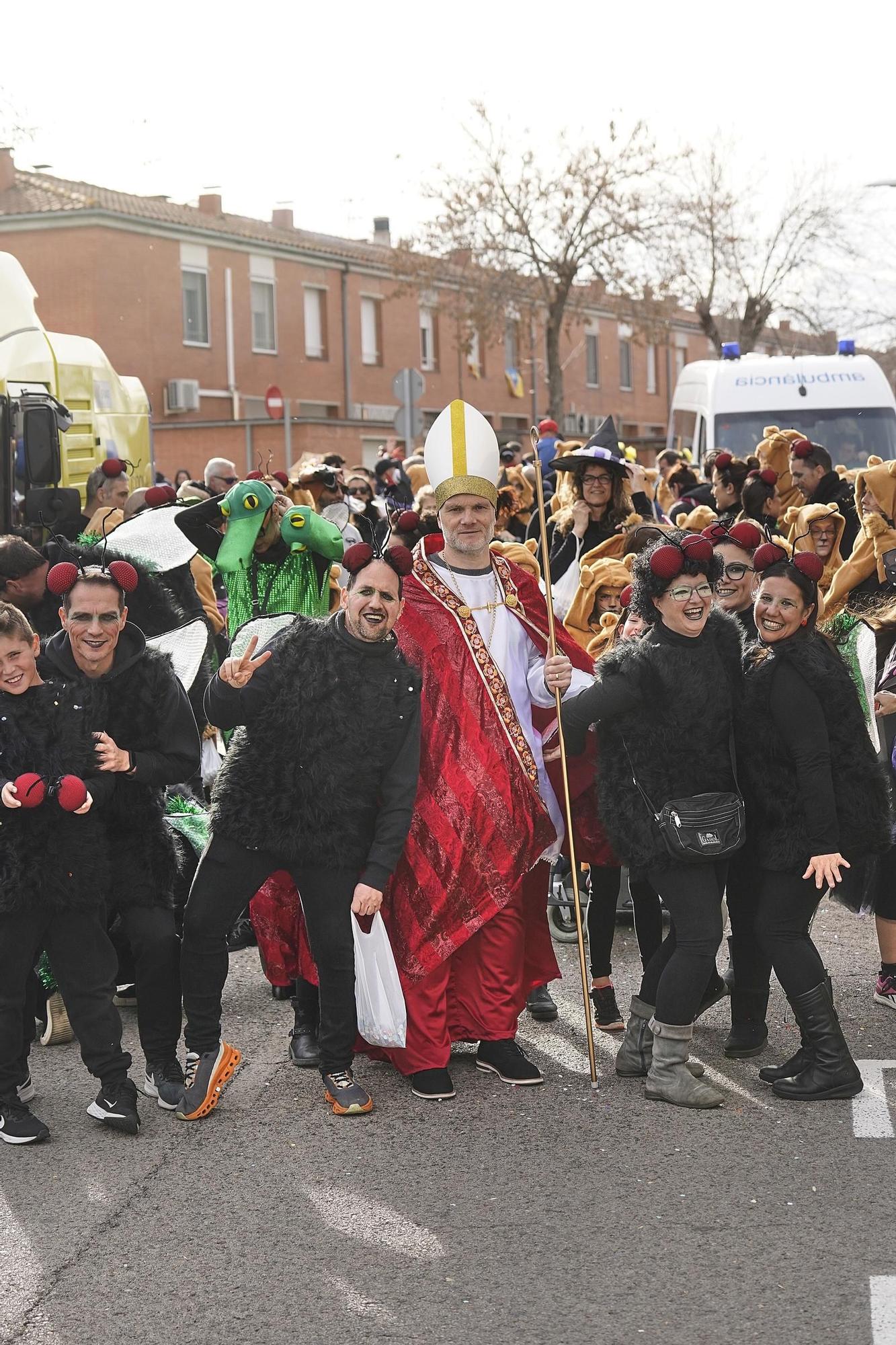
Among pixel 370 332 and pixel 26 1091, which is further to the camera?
pixel 370 332

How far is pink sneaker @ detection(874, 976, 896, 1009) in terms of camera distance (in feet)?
20.6

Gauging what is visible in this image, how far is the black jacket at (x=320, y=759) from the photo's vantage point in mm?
5219

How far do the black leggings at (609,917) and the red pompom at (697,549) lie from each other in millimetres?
1319

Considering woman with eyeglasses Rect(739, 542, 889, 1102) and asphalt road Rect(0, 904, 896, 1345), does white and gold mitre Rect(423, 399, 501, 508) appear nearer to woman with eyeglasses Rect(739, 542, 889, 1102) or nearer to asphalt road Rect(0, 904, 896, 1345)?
woman with eyeglasses Rect(739, 542, 889, 1102)

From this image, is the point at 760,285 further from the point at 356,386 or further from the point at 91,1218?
the point at 91,1218

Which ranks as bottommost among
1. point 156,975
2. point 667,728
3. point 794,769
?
point 156,975

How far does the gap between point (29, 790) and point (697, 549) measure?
2138mm

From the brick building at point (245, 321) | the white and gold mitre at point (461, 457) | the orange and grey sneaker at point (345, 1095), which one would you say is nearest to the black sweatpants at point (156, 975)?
the orange and grey sneaker at point (345, 1095)

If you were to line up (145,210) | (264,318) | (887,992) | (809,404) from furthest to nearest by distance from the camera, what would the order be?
(264,318)
(145,210)
(809,404)
(887,992)

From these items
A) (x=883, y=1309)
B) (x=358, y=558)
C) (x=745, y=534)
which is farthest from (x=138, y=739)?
(x=883, y=1309)

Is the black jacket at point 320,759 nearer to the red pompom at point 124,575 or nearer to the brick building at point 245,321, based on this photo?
the red pompom at point 124,575

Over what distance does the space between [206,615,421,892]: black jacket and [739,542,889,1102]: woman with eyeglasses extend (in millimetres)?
1141

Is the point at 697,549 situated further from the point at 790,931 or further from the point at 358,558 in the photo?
the point at 790,931

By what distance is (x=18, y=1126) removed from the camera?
5.04 m
